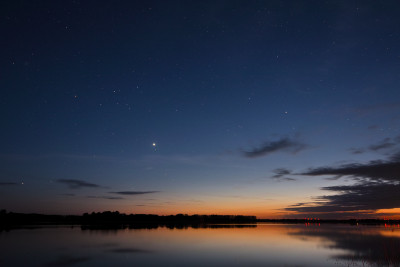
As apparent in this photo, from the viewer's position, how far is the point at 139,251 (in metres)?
44.2

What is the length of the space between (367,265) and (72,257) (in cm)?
3310

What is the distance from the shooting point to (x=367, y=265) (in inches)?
1303

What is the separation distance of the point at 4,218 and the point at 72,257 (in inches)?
6064

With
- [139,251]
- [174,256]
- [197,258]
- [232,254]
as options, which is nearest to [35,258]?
[139,251]

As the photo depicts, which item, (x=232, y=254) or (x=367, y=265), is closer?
(x=367, y=265)

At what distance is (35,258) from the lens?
3609 centimetres

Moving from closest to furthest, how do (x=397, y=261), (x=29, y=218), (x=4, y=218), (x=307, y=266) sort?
(x=307, y=266) < (x=397, y=261) < (x=4, y=218) < (x=29, y=218)

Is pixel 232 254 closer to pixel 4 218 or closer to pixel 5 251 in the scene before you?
pixel 5 251

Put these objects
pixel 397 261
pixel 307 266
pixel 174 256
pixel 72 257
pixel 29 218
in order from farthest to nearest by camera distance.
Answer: pixel 29 218 < pixel 174 256 < pixel 72 257 < pixel 397 261 < pixel 307 266

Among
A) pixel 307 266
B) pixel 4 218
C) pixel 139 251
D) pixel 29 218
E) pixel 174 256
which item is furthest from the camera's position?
pixel 29 218

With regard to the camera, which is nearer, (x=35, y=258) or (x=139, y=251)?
(x=35, y=258)

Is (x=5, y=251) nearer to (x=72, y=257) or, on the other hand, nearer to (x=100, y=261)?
(x=72, y=257)

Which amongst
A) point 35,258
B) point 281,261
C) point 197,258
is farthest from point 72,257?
point 281,261

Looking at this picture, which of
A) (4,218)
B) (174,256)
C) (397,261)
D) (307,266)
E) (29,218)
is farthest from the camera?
(29,218)
